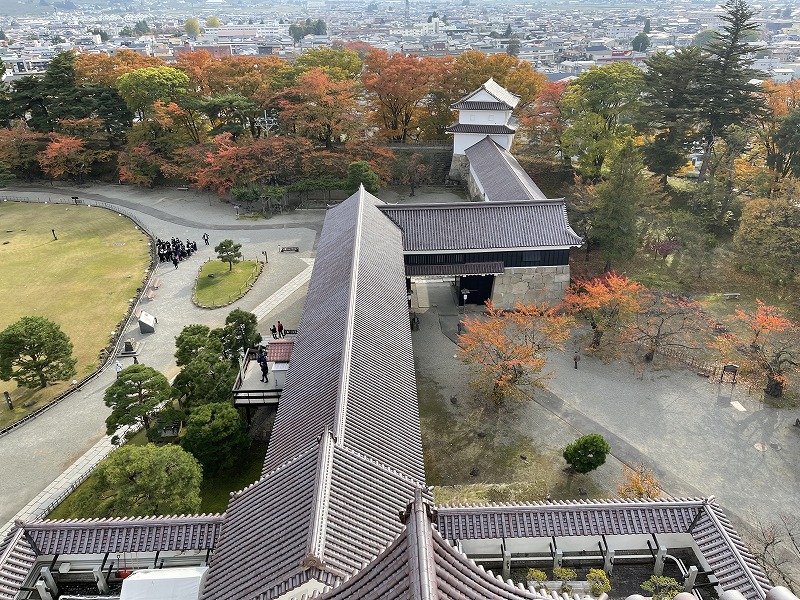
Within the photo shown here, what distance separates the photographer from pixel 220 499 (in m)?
19.7

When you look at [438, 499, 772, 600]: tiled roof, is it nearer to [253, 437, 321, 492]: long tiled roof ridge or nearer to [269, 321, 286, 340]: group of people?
[253, 437, 321, 492]: long tiled roof ridge

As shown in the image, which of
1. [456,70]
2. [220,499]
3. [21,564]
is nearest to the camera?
[21,564]

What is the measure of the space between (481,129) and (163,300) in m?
27.4

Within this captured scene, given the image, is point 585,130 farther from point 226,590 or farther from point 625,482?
point 226,590

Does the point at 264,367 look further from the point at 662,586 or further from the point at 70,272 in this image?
the point at 70,272

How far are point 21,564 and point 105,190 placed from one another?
144 feet

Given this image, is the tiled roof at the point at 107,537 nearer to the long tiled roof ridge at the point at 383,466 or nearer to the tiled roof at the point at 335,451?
the tiled roof at the point at 335,451

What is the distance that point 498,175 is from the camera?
3831 centimetres

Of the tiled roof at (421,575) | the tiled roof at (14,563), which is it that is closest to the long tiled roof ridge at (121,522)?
the tiled roof at (14,563)

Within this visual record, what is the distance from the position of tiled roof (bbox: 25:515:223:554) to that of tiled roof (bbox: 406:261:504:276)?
1795cm

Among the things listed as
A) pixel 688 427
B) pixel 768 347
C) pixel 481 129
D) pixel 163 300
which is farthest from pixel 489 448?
pixel 481 129

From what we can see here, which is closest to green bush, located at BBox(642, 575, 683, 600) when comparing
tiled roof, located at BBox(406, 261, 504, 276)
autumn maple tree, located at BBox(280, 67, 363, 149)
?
Answer: tiled roof, located at BBox(406, 261, 504, 276)

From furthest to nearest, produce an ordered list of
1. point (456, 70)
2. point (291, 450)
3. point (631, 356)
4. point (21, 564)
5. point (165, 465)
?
1. point (456, 70)
2. point (631, 356)
3. point (165, 465)
4. point (291, 450)
5. point (21, 564)

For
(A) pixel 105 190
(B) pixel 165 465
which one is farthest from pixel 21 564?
(A) pixel 105 190
